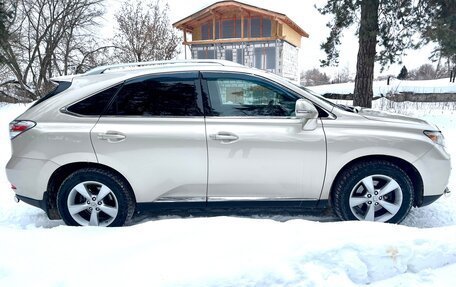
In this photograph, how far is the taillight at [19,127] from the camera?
3.04 metres

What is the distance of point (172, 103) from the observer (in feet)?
10.3

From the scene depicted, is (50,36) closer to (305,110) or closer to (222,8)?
(222,8)

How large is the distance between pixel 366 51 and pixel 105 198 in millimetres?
8769

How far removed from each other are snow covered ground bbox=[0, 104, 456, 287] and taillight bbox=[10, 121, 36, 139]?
959 millimetres

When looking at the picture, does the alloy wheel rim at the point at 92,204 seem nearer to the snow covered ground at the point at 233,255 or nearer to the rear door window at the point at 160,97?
the snow covered ground at the point at 233,255

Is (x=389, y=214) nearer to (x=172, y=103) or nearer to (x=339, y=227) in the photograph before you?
(x=339, y=227)

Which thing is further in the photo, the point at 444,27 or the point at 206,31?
the point at 206,31

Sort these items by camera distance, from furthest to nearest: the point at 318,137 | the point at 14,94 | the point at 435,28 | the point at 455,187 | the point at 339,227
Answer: the point at 14,94 → the point at 435,28 → the point at 455,187 → the point at 318,137 → the point at 339,227

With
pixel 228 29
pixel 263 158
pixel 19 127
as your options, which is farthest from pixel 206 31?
pixel 263 158

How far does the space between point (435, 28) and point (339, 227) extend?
872 cm

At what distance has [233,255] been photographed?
2184mm

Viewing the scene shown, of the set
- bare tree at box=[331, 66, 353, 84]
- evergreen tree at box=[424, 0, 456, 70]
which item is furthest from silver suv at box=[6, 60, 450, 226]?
bare tree at box=[331, 66, 353, 84]

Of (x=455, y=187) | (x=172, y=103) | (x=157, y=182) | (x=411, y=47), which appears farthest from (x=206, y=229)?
(x=411, y=47)

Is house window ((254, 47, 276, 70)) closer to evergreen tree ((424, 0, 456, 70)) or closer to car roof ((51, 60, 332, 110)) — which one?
evergreen tree ((424, 0, 456, 70))
